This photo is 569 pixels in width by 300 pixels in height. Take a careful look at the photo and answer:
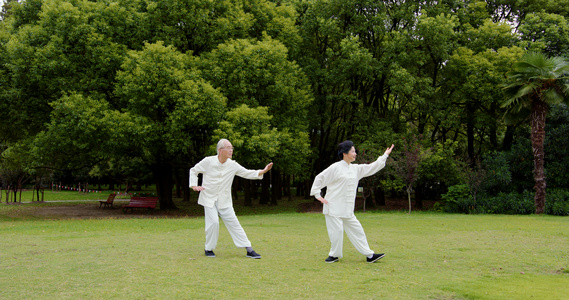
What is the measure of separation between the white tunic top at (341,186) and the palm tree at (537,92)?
18678 millimetres

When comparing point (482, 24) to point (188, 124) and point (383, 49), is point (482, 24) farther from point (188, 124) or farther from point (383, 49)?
point (188, 124)

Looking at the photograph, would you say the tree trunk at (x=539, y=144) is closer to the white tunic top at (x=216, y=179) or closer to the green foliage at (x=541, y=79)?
the green foliage at (x=541, y=79)

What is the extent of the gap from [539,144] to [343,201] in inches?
830

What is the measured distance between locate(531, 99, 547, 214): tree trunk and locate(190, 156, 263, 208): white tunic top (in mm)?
21106

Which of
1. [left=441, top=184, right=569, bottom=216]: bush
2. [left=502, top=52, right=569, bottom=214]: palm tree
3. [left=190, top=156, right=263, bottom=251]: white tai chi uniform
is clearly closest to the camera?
[left=190, top=156, right=263, bottom=251]: white tai chi uniform

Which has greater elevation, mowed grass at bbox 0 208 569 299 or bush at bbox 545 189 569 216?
bush at bbox 545 189 569 216

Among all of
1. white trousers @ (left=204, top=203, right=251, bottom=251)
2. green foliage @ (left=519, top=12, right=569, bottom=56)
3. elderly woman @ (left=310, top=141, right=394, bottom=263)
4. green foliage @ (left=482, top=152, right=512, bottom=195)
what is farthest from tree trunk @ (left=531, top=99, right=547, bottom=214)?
white trousers @ (left=204, top=203, right=251, bottom=251)

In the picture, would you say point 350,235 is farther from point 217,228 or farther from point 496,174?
point 496,174

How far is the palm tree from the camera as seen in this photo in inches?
914

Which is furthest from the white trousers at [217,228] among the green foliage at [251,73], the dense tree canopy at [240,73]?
the green foliage at [251,73]

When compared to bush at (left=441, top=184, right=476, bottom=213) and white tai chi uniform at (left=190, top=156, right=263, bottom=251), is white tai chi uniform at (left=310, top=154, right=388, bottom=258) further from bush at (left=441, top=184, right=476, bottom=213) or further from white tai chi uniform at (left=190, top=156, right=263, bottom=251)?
bush at (left=441, top=184, right=476, bottom=213)

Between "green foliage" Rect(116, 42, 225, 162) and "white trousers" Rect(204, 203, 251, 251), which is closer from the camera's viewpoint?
"white trousers" Rect(204, 203, 251, 251)

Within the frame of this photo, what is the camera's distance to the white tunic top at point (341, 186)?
848cm

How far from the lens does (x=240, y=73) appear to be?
24844mm
